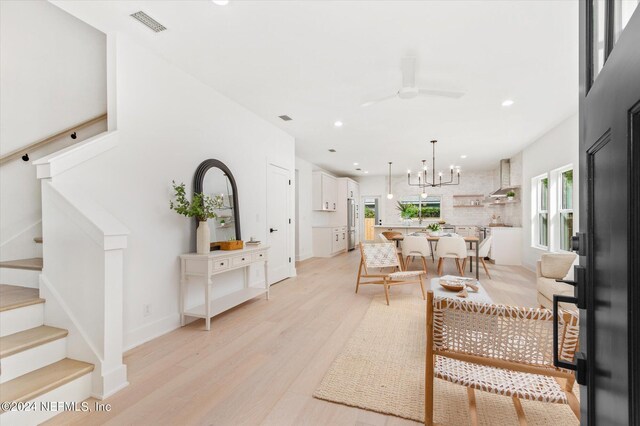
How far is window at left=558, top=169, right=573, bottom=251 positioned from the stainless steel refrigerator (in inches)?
218

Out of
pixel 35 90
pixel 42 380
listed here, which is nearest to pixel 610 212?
pixel 42 380

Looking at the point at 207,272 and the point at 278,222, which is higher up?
the point at 278,222

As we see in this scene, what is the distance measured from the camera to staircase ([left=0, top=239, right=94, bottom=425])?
5.33 feet

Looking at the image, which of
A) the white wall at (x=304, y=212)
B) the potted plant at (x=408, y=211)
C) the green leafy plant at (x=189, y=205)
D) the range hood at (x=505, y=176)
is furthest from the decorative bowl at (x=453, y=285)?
the potted plant at (x=408, y=211)

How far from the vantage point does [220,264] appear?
3191 mm

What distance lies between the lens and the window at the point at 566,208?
16.3 feet

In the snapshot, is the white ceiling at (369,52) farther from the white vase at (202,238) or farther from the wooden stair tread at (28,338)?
the wooden stair tread at (28,338)

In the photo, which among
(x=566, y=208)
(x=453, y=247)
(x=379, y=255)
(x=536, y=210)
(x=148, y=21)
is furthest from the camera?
(x=536, y=210)

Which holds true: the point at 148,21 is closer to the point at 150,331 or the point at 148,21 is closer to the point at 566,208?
the point at 150,331

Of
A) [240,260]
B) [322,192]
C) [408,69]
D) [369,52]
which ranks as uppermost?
[369,52]

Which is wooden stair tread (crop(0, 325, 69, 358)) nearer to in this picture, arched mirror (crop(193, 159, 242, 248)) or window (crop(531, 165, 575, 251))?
arched mirror (crop(193, 159, 242, 248))

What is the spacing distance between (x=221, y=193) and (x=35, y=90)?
6.79 ft

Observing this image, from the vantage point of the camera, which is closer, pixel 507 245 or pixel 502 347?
pixel 502 347

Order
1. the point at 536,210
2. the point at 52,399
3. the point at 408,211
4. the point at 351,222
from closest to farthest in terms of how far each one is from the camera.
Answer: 1. the point at 52,399
2. the point at 536,210
3. the point at 351,222
4. the point at 408,211
